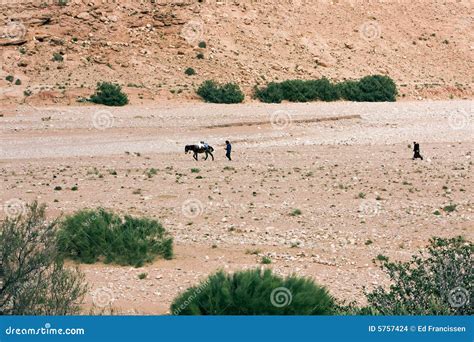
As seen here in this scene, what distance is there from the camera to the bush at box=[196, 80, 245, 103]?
37969 millimetres

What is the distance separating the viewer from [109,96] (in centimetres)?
3600

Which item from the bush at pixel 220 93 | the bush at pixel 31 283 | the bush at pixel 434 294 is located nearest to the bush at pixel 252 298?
the bush at pixel 434 294

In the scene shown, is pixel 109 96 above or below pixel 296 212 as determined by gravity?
above

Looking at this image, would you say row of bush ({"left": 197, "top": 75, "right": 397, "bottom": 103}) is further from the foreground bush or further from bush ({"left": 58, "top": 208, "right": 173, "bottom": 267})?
bush ({"left": 58, "top": 208, "right": 173, "bottom": 267})

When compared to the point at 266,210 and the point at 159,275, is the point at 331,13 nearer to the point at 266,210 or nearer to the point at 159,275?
the point at 266,210

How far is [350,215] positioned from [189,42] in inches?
1184

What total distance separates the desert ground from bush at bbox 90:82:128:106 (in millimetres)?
844

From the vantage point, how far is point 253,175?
2048 cm

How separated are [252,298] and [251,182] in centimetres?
1221

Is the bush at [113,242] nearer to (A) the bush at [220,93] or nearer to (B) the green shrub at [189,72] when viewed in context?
(A) the bush at [220,93]

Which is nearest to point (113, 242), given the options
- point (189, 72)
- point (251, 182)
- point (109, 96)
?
point (251, 182)

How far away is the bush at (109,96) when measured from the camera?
35.9 m

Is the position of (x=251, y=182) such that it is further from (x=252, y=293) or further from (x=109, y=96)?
(x=109, y=96)

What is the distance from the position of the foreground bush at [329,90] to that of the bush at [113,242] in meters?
26.6
